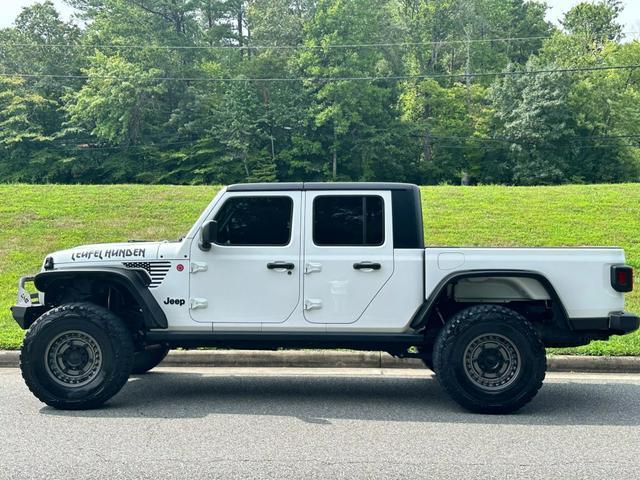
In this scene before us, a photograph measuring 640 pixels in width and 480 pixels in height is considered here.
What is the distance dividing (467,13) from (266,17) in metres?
18.4

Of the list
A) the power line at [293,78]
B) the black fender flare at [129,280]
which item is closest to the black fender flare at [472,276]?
the black fender flare at [129,280]

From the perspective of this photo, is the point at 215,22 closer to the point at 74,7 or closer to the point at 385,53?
the point at 74,7

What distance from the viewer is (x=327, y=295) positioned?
6734 millimetres

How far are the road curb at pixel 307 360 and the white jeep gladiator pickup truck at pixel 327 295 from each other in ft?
5.08

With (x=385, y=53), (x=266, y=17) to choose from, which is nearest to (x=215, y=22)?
(x=266, y=17)

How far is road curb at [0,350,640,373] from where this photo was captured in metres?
8.39

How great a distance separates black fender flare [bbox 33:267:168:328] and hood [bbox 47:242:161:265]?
0.12 metres

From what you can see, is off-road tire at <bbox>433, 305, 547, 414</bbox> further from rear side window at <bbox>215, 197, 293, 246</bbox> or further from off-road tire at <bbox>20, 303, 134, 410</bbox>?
off-road tire at <bbox>20, 303, 134, 410</bbox>

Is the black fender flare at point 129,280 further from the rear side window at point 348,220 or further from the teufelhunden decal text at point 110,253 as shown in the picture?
the rear side window at point 348,220

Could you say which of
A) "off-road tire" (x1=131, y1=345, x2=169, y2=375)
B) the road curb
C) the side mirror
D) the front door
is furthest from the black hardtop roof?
the road curb

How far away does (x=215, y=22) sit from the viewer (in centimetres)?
6950

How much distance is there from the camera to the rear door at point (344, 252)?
6.71m

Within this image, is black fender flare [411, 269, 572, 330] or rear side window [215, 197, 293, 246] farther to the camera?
rear side window [215, 197, 293, 246]

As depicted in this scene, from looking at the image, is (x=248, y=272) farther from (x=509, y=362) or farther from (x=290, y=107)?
(x=290, y=107)
